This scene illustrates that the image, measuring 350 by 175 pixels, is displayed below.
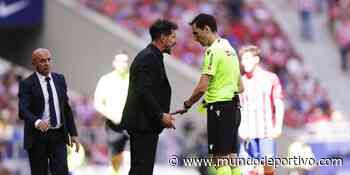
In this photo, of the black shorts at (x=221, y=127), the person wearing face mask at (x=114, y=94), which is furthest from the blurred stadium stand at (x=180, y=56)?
the black shorts at (x=221, y=127)

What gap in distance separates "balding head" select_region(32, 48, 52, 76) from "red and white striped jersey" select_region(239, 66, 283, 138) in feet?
10.6

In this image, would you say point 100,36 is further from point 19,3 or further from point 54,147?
point 54,147

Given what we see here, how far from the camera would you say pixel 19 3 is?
2434 cm

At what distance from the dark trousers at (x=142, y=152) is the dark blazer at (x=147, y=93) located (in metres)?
0.08

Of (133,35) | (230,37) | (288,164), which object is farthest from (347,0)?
(288,164)

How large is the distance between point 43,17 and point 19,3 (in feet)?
2.16

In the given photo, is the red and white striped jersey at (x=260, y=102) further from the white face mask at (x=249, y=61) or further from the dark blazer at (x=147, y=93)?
the dark blazer at (x=147, y=93)

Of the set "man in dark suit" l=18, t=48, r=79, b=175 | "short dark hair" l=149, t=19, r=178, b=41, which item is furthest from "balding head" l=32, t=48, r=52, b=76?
"short dark hair" l=149, t=19, r=178, b=41

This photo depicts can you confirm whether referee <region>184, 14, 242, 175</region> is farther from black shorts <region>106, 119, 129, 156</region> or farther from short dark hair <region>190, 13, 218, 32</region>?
black shorts <region>106, 119, 129, 156</region>

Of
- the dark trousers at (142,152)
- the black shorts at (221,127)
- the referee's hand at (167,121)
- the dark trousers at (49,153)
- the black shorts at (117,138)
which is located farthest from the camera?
the black shorts at (117,138)

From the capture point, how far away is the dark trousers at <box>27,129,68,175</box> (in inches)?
482

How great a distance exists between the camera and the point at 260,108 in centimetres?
1453

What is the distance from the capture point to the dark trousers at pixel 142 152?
1173 centimetres

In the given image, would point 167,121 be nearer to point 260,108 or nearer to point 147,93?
point 147,93
